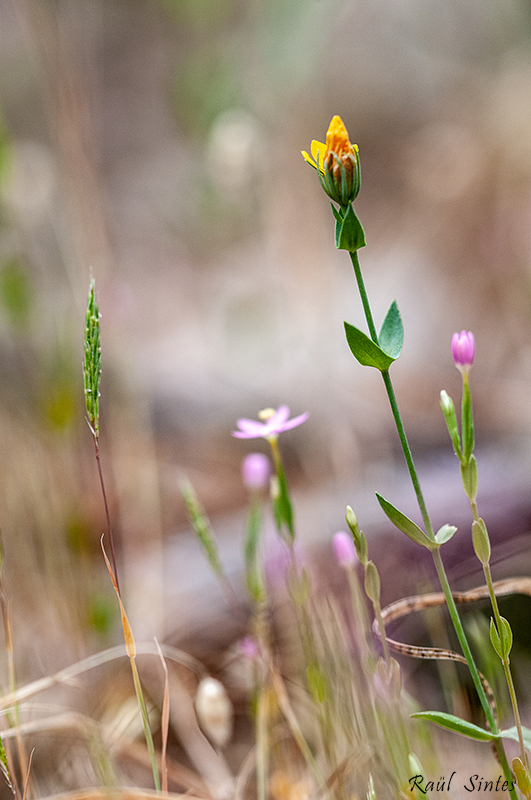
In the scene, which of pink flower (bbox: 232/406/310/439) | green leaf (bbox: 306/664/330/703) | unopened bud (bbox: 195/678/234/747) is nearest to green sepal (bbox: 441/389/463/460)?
pink flower (bbox: 232/406/310/439)

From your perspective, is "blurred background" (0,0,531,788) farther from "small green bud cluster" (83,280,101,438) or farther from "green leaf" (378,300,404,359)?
"green leaf" (378,300,404,359)

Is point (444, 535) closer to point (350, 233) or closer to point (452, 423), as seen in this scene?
point (452, 423)

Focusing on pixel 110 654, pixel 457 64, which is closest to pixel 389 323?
pixel 110 654

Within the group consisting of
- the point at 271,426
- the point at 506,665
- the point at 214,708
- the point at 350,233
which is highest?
the point at 350,233

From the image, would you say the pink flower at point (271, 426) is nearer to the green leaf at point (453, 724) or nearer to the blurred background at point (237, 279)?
the green leaf at point (453, 724)

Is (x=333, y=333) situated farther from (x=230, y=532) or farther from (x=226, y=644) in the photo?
(x=226, y=644)

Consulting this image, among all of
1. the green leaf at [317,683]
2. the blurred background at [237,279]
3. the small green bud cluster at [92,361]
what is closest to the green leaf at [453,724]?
the green leaf at [317,683]

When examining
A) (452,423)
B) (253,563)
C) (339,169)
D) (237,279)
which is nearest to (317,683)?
(253,563)
